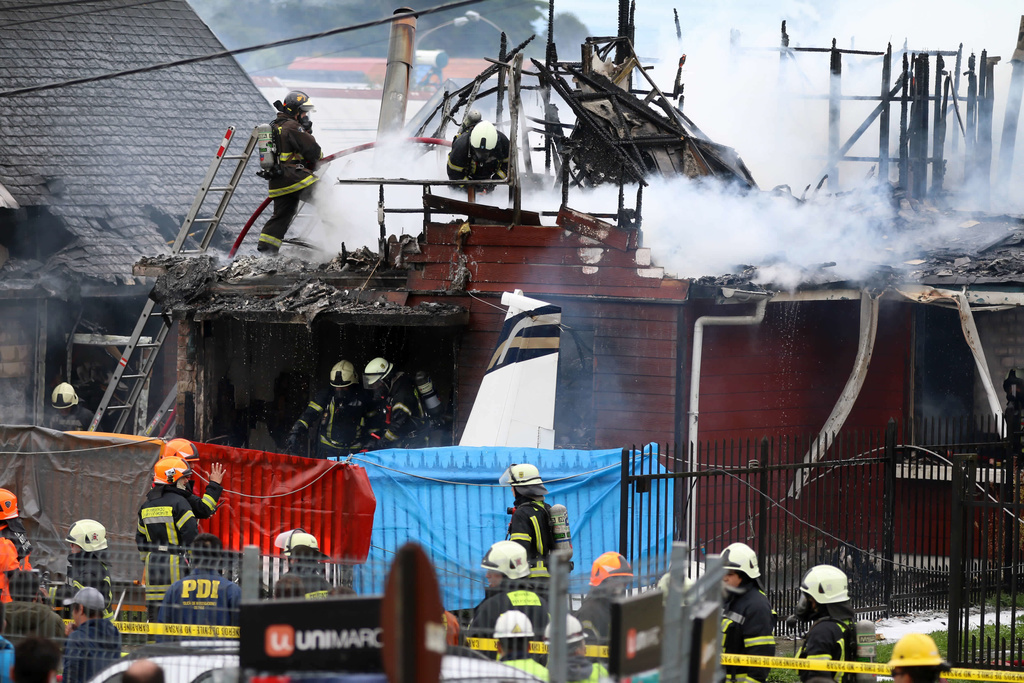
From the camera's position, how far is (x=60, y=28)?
67.8 feet

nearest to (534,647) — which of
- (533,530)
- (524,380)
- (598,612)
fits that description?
(598,612)

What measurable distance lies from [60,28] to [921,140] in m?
15.0

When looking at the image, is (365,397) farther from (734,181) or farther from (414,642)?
(414,642)

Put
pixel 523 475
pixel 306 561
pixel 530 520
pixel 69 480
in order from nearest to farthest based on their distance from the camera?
pixel 306 561
pixel 530 520
pixel 523 475
pixel 69 480

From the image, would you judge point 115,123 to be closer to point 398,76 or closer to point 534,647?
point 398,76

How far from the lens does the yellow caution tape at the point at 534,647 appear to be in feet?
16.7

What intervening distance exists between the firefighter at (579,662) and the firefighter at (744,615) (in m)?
1.15

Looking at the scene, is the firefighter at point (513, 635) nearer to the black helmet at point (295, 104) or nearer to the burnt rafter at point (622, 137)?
the burnt rafter at point (622, 137)

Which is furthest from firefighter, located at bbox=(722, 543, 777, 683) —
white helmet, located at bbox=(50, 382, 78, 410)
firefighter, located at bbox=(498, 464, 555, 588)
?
white helmet, located at bbox=(50, 382, 78, 410)

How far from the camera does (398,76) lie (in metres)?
14.7

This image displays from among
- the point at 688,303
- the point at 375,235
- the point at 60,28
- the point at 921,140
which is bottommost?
the point at 688,303

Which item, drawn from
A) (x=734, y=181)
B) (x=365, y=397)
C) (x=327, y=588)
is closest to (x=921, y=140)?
(x=734, y=181)

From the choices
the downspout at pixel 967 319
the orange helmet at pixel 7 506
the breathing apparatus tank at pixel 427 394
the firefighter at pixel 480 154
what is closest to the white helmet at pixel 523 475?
the orange helmet at pixel 7 506

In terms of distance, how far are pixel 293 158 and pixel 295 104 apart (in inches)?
23.3
